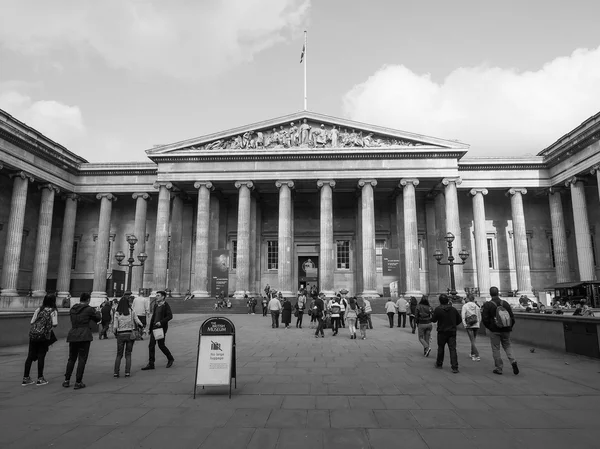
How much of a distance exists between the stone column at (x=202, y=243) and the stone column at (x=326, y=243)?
944 cm

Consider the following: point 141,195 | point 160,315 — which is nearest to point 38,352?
point 160,315

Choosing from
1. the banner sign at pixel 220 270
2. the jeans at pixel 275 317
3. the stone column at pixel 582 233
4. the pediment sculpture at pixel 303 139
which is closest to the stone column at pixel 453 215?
the pediment sculpture at pixel 303 139

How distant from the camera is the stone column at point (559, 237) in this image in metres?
34.3

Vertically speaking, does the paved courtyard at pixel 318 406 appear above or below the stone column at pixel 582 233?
below

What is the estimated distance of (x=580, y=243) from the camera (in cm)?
3188

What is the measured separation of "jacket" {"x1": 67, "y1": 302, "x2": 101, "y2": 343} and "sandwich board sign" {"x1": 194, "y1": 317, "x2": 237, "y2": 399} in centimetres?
242

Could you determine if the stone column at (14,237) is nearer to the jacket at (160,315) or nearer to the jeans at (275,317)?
the jeans at (275,317)

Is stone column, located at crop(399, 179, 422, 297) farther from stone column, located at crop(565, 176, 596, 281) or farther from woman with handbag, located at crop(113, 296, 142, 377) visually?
woman with handbag, located at crop(113, 296, 142, 377)

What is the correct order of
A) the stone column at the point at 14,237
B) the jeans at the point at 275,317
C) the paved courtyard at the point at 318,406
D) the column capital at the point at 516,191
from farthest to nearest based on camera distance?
the column capital at the point at 516,191
the stone column at the point at 14,237
the jeans at the point at 275,317
the paved courtyard at the point at 318,406

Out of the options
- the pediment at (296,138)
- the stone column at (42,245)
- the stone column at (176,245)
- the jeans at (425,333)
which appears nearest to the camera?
the jeans at (425,333)

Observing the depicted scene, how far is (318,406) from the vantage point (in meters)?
6.61

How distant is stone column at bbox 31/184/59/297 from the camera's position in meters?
34.0

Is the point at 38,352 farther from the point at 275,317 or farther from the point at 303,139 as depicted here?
the point at 303,139

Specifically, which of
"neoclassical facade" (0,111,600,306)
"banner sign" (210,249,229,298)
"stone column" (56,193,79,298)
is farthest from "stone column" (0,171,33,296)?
"banner sign" (210,249,229,298)
